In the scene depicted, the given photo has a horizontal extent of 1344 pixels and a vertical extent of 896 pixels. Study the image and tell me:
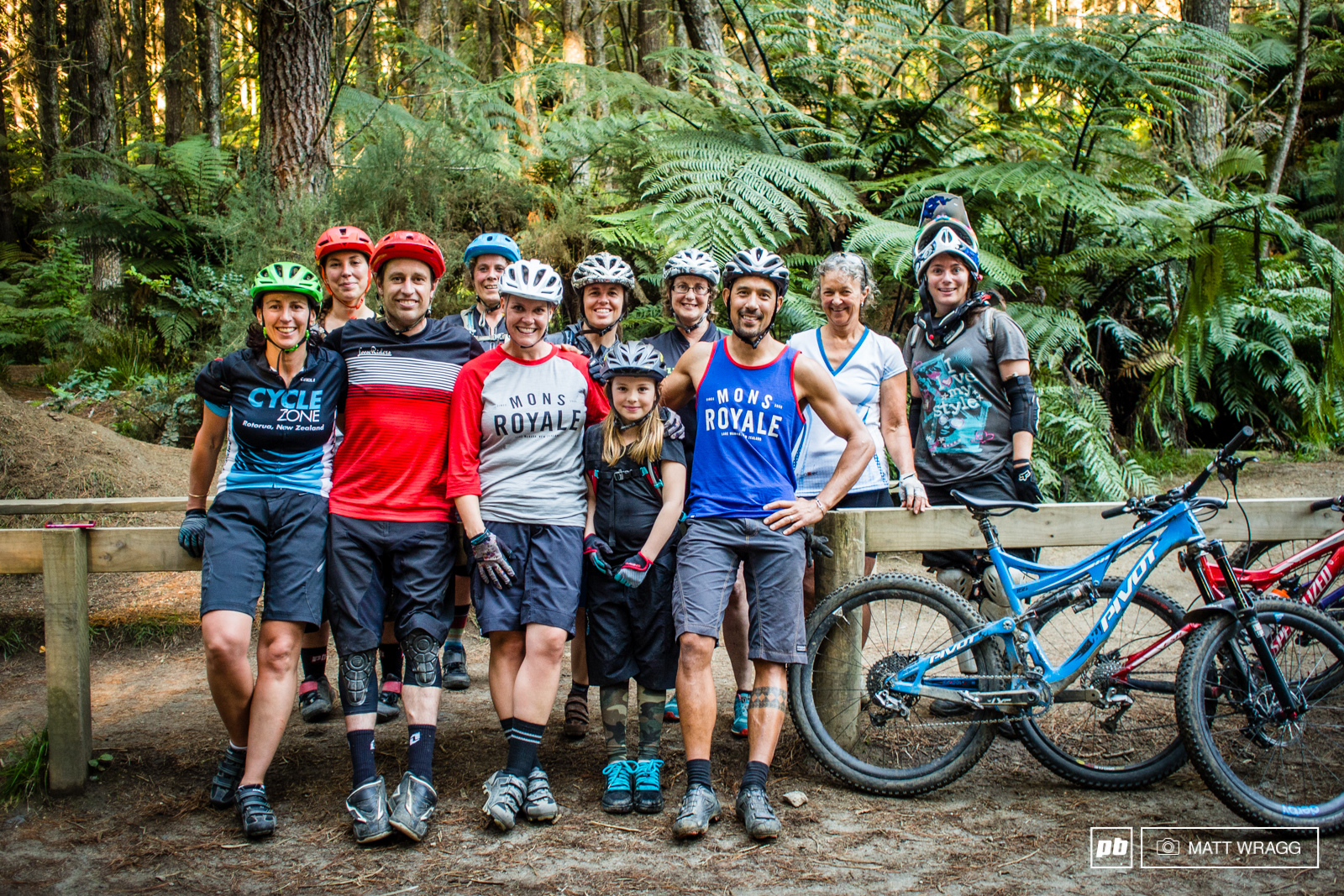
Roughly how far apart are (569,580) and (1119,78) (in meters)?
5.50

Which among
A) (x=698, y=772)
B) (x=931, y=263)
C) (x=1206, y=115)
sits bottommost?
(x=698, y=772)

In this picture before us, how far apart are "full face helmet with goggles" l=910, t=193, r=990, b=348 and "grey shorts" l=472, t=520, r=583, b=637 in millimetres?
1901

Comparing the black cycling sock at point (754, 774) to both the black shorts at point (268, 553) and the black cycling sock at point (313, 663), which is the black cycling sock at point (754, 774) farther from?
the black cycling sock at point (313, 663)

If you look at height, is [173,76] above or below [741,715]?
above

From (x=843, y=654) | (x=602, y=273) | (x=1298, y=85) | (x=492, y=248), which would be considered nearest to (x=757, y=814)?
(x=843, y=654)

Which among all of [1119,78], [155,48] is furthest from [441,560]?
[155,48]

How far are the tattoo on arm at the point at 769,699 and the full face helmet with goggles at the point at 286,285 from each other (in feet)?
7.41

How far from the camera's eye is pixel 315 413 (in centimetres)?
339

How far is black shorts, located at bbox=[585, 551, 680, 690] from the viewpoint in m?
3.50

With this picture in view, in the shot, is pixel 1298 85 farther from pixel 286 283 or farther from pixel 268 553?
pixel 268 553

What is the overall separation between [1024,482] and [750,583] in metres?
1.34

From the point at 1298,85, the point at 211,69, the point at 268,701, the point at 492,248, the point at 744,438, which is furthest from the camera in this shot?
the point at 211,69

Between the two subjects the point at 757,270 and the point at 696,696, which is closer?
the point at 696,696
